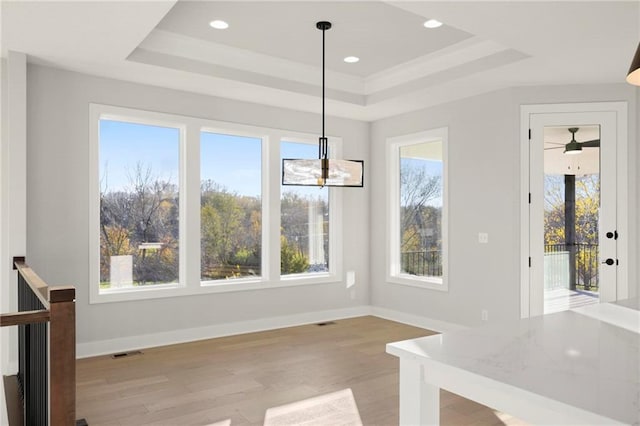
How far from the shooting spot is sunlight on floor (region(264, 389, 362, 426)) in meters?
3.19

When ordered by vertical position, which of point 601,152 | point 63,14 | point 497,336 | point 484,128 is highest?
point 63,14

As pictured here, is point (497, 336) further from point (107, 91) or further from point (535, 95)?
point (107, 91)

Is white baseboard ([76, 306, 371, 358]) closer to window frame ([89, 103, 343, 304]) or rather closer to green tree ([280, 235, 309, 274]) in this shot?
window frame ([89, 103, 343, 304])

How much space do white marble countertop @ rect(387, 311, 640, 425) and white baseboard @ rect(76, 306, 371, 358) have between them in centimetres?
407

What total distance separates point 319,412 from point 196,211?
2755 millimetres

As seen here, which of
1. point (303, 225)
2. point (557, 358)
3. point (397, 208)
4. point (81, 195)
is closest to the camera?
point (557, 358)

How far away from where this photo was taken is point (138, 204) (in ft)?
16.6

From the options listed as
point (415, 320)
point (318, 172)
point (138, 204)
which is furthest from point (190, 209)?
point (415, 320)

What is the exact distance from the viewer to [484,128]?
5301mm

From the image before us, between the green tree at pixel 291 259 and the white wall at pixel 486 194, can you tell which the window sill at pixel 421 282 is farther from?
the green tree at pixel 291 259

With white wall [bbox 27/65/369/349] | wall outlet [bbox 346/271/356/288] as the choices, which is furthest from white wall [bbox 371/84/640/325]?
white wall [bbox 27/65/369/349]

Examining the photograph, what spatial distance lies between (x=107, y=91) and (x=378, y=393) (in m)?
3.74

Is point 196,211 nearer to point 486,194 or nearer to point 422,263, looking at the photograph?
point 422,263

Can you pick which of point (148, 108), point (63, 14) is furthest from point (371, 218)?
point (63, 14)
